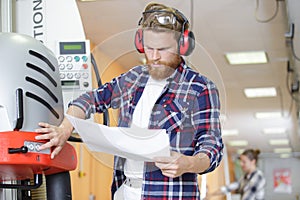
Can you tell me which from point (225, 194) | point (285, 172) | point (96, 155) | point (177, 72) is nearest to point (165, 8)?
point (177, 72)

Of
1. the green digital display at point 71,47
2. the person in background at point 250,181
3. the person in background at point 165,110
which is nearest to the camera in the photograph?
the person in background at point 165,110

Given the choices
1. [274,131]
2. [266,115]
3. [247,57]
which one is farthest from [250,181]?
[274,131]

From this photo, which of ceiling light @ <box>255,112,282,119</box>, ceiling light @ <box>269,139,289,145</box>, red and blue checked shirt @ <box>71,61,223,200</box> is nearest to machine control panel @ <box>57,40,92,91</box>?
red and blue checked shirt @ <box>71,61,223,200</box>

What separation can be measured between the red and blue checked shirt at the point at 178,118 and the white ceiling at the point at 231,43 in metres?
0.06

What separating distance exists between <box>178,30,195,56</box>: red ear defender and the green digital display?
2.02 ft

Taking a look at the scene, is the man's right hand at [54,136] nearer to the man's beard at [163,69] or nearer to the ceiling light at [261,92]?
the man's beard at [163,69]

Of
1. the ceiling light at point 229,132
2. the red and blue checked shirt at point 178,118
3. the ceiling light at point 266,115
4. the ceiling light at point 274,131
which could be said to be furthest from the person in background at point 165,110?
the ceiling light at point 274,131

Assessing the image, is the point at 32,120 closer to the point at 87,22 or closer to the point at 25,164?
the point at 25,164

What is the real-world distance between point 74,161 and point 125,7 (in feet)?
2.64

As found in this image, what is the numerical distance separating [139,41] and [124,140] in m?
0.29

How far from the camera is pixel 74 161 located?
1.50m

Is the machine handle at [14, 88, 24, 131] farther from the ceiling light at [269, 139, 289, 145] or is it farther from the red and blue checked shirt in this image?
the ceiling light at [269, 139, 289, 145]

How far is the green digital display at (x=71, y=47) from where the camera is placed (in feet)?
6.17

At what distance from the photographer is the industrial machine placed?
4.27 feet
